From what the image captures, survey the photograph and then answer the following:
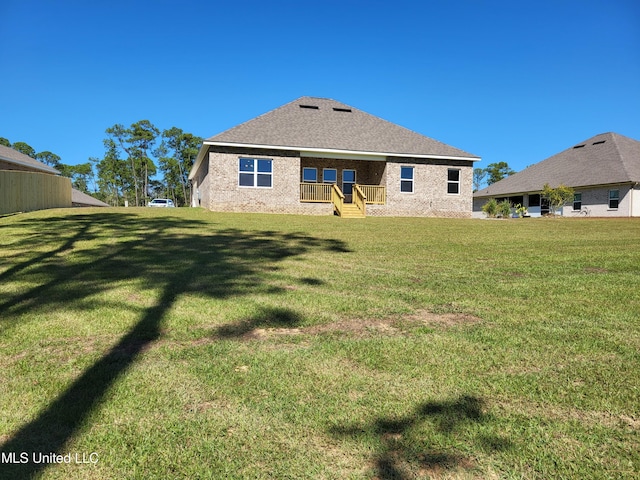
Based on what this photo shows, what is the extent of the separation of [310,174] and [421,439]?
21050mm

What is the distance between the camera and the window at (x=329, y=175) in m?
22.8

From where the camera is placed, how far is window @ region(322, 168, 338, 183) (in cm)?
2281

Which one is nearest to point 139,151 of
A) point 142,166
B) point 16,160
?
point 142,166

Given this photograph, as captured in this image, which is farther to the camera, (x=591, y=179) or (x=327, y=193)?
(x=591, y=179)

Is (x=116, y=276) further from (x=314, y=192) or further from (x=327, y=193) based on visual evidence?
(x=327, y=193)

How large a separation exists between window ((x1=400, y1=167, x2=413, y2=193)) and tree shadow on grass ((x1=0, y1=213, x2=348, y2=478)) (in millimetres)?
12621

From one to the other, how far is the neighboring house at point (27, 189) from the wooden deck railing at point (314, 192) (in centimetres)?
1244

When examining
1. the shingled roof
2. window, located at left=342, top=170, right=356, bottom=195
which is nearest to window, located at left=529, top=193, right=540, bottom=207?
the shingled roof

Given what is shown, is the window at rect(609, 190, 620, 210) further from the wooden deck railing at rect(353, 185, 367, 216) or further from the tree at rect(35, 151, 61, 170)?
the tree at rect(35, 151, 61, 170)

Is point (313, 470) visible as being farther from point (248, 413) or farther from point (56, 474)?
point (56, 474)

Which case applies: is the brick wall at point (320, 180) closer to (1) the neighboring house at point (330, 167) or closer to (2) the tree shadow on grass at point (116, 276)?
(1) the neighboring house at point (330, 167)

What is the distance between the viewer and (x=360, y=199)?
20.8 m

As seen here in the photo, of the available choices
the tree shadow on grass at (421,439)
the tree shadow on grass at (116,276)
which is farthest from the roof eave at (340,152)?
the tree shadow on grass at (421,439)

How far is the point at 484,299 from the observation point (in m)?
4.77
